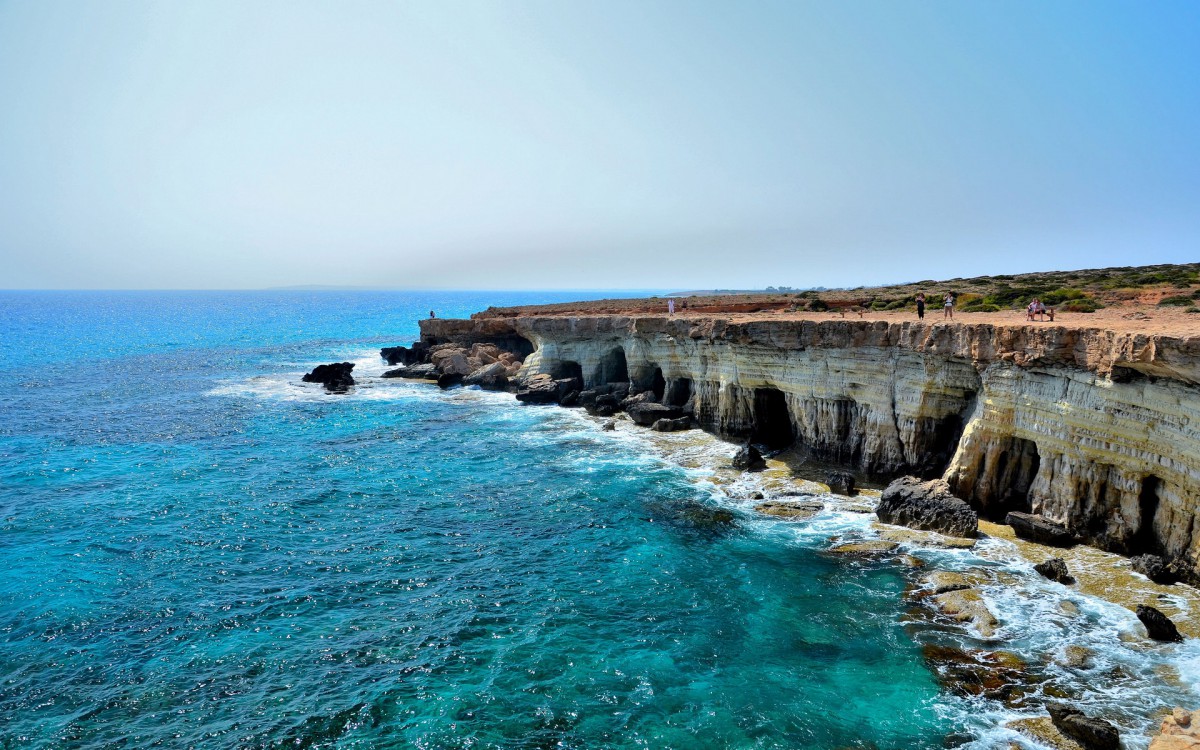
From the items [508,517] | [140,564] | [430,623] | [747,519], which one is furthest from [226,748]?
[747,519]

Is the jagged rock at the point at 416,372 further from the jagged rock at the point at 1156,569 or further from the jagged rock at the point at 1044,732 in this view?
the jagged rock at the point at 1044,732

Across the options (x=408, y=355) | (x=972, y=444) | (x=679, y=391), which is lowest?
(x=679, y=391)

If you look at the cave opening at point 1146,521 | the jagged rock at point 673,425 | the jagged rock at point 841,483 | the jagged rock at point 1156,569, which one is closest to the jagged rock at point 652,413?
the jagged rock at point 673,425

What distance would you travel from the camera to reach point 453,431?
40.8 meters

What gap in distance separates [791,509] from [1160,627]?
38.9 ft

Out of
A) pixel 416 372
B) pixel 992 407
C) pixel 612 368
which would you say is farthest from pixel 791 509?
pixel 416 372

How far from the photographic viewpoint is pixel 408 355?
70625mm

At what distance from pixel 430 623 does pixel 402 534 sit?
7.03 m

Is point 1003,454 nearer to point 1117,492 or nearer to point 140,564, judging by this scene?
point 1117,492

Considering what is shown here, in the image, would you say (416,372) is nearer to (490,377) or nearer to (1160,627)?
(490,377)

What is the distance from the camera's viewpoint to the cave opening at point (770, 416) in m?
36.1

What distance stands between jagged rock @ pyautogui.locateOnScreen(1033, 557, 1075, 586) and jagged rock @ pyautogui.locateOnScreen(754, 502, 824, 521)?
7.85m

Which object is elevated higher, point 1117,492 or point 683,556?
point 1117,492

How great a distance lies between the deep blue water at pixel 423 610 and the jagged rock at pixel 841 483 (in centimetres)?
544
